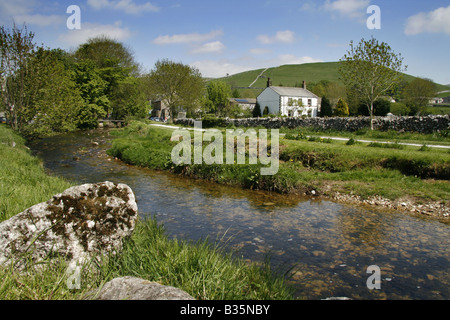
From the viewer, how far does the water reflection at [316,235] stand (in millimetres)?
6219

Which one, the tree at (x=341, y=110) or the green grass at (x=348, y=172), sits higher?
the tree at (x=341, y=110)

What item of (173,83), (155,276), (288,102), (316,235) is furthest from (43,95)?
(288,102)

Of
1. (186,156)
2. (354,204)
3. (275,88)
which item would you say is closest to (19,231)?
(354,204)

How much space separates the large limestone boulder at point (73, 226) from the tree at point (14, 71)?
23.6 meters

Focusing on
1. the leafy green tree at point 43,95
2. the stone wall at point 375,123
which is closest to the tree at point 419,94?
the stone wall at point 375,123

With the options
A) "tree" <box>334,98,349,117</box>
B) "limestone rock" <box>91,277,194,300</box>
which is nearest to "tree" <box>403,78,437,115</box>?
"tree" <box>334,98,349,117</box>

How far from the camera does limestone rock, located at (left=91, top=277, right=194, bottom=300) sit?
10.8 ft

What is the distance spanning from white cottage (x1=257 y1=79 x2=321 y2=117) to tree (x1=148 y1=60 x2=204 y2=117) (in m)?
19.3

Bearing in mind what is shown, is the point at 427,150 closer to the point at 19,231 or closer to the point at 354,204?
the point at 354,204

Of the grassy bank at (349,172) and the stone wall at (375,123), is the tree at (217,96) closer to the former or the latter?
the stone wall at (375,123)

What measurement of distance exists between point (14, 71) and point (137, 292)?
27.6 metres
